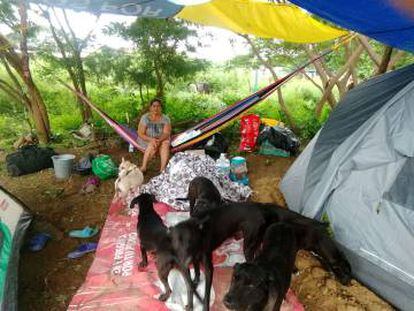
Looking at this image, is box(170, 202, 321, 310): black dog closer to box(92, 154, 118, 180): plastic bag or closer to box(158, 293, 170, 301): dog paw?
→ box(158, 293, 170, 301): dog paw

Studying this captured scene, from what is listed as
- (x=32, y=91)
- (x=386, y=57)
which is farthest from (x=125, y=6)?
(x=32, y=91)

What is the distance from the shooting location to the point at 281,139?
179 inches

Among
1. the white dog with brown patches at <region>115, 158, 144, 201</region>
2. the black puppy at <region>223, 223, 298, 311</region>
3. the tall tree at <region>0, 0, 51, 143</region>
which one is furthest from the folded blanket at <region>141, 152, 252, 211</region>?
the tall tree at <region>0, 0, 51, 143</region>

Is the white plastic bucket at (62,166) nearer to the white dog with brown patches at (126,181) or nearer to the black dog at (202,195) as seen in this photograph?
the white dog with brown patches at (126,181)

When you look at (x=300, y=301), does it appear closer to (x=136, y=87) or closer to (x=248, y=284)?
(x=248, y=284)

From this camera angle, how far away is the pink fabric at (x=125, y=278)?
1991 millimetres

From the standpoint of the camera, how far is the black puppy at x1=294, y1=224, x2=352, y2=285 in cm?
Result: 217

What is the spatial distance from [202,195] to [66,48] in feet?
12.5

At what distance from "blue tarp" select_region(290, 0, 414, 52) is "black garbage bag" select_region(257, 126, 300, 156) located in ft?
8.14

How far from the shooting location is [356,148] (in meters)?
2.51

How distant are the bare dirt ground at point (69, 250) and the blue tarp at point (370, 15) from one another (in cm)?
147

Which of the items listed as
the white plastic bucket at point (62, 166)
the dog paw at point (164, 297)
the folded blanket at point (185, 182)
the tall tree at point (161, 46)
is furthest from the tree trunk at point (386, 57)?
the white plastic bucket at point (62, 166)

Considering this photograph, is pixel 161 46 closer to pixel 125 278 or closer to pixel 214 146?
pixel 214 146

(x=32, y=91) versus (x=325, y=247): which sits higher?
(x=32, y=91)
